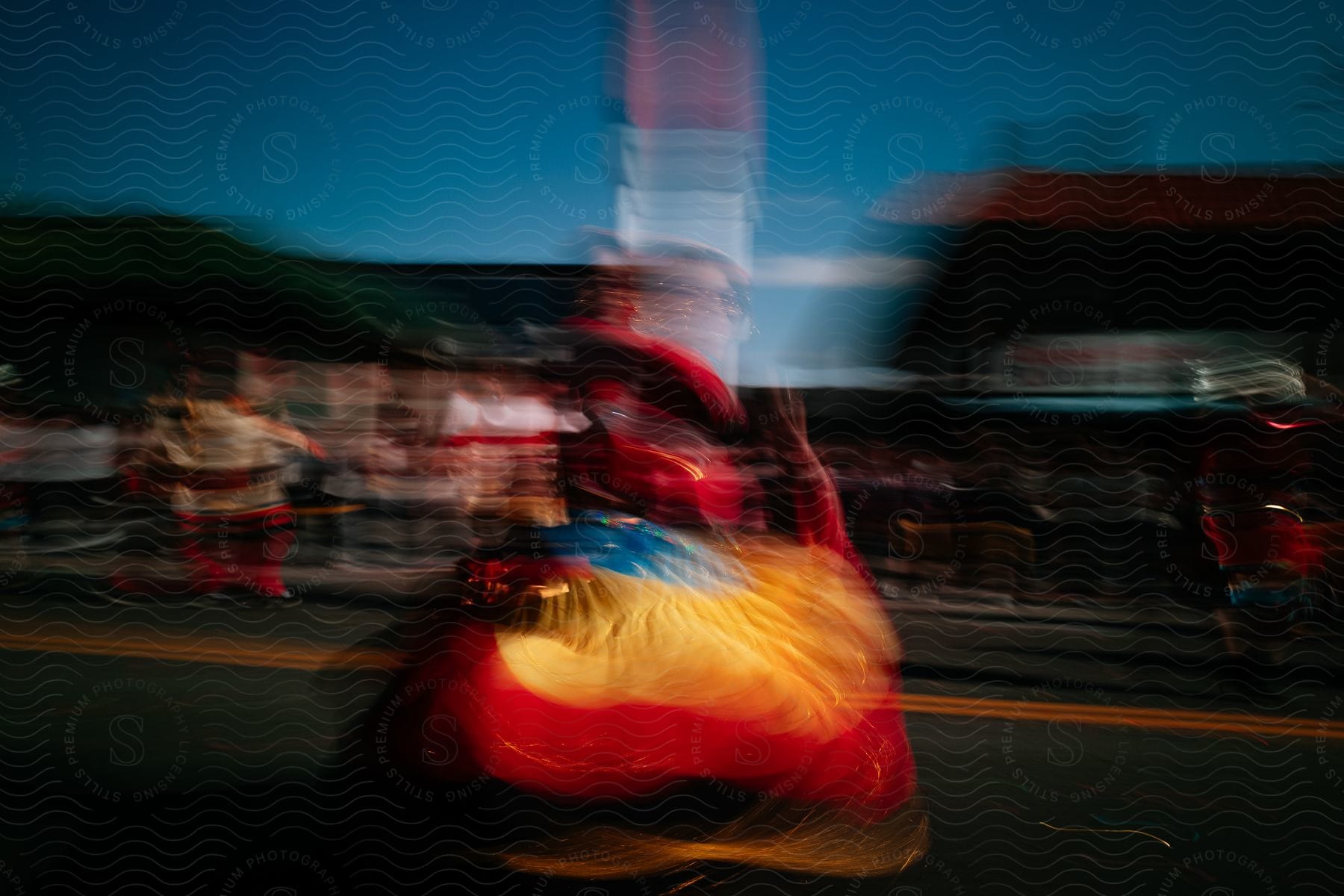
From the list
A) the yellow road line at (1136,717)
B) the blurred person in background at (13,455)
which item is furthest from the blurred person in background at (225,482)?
the yellow road line at (1136,717)

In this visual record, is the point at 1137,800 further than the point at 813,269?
Yes

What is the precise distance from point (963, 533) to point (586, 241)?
149 cm

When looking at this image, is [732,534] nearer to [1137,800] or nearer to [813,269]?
[813,269]

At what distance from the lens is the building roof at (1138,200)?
1.83m

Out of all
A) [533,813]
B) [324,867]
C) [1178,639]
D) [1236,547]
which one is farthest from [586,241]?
[1236,547]

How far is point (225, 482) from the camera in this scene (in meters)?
2.08

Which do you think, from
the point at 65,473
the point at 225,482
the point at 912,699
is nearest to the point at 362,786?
the point at 225,482

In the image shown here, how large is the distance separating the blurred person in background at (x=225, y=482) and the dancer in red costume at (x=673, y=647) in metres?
0.54

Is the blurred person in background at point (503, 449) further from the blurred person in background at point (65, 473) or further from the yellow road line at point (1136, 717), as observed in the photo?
the yellow road line at point (1136, 717)

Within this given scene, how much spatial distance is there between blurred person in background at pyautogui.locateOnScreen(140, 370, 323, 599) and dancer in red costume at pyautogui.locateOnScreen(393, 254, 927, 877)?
54cm

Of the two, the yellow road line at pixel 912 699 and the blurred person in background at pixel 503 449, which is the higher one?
the blurred person in background at pixel 503 449

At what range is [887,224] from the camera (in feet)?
5.67

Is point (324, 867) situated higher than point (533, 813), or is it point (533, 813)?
point (533, 813)

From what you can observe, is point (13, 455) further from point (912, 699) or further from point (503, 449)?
point (912, 699)
